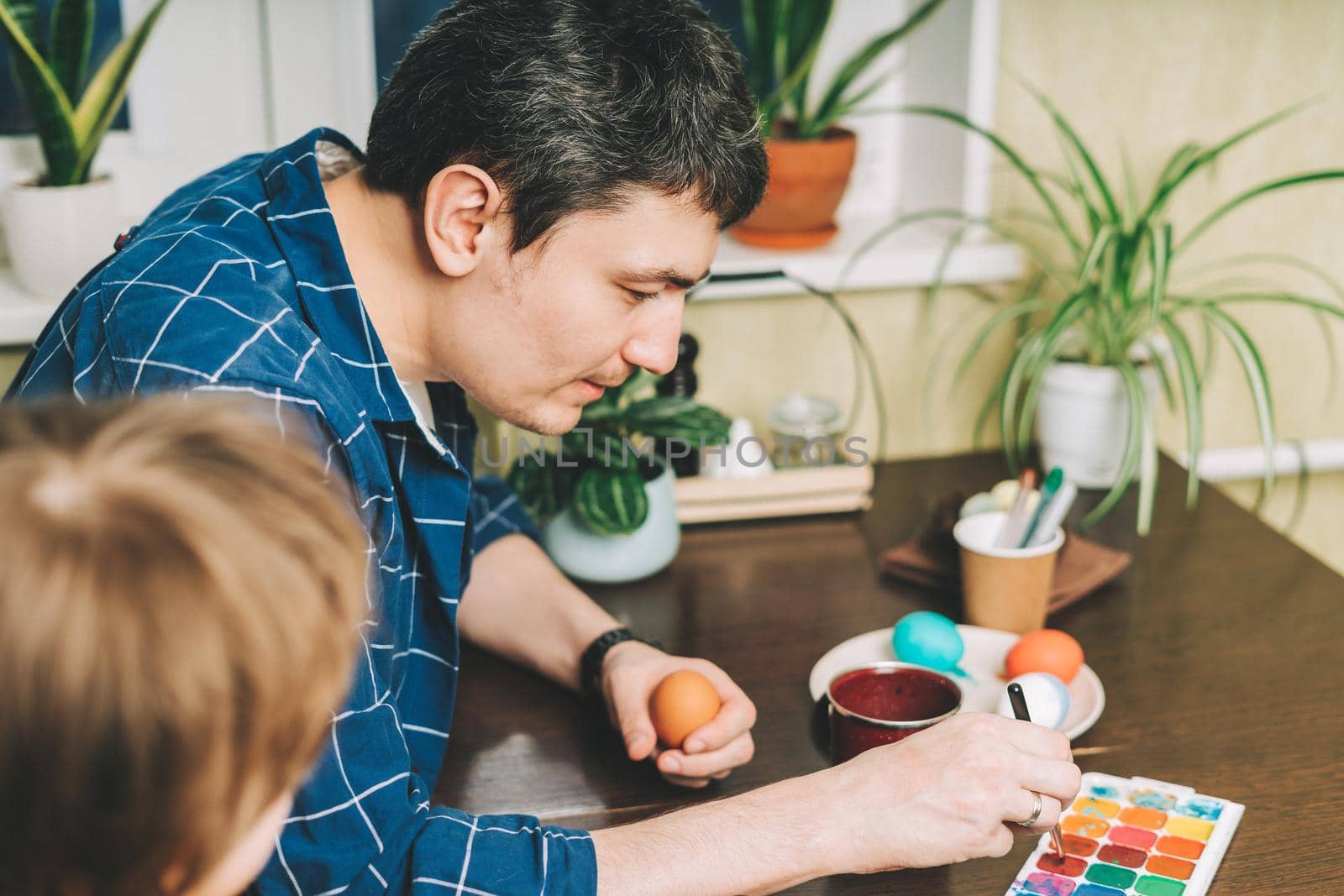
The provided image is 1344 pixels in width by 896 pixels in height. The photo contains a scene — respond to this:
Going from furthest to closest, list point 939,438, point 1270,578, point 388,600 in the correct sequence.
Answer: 1. point 939,438
2. point 1270,578
3. point 388,600

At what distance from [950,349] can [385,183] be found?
1.02 metres

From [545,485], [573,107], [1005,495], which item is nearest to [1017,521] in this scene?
[1005,495]

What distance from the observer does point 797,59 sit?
5.63ft

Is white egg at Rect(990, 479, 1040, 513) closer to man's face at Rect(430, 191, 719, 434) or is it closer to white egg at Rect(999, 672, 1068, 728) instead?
white egg at Rect(999, 672, 1068, 728)

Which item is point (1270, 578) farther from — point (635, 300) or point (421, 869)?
point (421, 869)

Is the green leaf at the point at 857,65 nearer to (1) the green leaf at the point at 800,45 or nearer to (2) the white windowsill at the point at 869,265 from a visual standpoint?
(1) the green leaf at the point at 800,45

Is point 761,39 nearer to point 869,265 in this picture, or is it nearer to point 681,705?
point 869,265

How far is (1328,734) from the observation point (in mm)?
1142

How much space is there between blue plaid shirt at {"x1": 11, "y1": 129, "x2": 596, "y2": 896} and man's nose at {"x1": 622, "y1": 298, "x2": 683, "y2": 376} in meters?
0.19

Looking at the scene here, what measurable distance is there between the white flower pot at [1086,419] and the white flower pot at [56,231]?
3.87 feet

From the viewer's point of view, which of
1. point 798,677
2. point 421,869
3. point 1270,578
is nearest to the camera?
point 421,869

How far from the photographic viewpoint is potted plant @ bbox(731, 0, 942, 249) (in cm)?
170

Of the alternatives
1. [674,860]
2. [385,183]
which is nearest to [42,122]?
[385,183]
